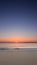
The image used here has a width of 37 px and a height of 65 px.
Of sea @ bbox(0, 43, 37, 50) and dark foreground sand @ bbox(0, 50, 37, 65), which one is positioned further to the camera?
sea @ bbox(0, 43, 37, 50)

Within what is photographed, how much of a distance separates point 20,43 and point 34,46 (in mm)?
577

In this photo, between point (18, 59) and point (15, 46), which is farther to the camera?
point (15, 46)

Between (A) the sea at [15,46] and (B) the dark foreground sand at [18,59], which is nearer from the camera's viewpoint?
(B) the dark foreground sand at [18,59]

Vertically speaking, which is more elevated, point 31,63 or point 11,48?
point 11,48

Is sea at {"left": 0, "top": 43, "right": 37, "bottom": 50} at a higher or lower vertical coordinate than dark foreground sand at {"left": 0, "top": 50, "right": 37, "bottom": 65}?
higher

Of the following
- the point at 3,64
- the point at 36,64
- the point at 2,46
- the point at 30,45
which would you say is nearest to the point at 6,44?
the point at 2,46

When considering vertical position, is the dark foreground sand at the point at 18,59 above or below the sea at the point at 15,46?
below

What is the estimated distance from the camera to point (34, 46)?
11.0ft

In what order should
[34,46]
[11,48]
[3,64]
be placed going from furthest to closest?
[34,46] < [11,48] < [3,64]

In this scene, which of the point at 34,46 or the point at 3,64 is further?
the point at 34,46

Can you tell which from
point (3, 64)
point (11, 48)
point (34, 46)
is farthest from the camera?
point (34, 46)

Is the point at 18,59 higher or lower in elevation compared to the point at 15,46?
lower

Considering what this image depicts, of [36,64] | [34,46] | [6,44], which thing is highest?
[6,44]

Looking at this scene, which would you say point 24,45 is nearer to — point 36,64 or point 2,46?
point 2,46
